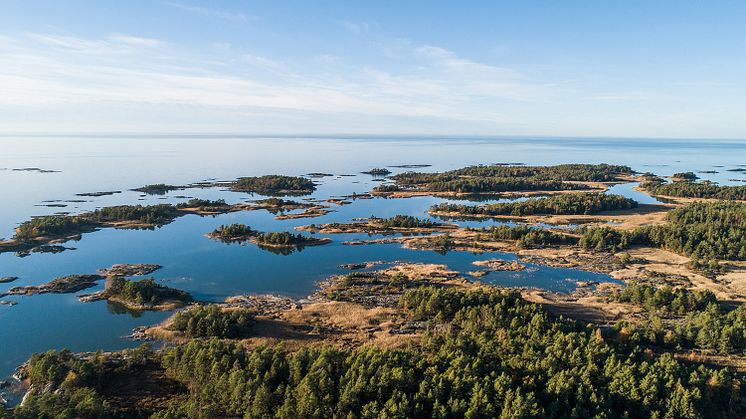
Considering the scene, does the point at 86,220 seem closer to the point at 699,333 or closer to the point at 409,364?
the point at 409,364

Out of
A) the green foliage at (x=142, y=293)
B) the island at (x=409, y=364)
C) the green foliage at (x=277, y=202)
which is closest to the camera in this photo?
the island at (x=409, y=364)

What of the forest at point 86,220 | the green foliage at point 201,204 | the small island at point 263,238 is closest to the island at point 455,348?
the small island at point 263,238

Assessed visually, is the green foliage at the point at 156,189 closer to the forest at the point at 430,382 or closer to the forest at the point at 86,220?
the forest at the point at 86,220

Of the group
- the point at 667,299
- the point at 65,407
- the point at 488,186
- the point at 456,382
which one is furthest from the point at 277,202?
the point at 456,382

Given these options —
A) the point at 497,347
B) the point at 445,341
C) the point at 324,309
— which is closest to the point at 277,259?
the point at 324,309

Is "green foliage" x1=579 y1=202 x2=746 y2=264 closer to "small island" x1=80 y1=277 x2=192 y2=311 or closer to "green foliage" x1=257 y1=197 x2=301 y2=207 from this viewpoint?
"small island" x1=80 y1=277 x2=192 y2=311

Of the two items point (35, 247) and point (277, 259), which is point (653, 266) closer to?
point (277, 259)

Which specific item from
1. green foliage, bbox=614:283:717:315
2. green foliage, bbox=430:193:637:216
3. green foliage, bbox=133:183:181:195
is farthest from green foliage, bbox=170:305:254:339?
green foliage, bbox=133:183:181:195
